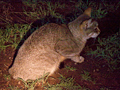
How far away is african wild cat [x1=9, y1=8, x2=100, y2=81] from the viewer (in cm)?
270

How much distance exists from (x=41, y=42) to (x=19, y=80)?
0.98 m

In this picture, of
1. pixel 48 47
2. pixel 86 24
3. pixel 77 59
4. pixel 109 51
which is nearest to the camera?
pixel 48 47

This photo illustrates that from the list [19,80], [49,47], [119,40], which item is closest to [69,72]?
[49,47]

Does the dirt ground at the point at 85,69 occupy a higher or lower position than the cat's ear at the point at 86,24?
lower

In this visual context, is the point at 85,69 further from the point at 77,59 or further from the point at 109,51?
Result: the point at 109,51

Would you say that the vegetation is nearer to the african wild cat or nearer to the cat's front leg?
the cat's front leg

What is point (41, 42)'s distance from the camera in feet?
9.04

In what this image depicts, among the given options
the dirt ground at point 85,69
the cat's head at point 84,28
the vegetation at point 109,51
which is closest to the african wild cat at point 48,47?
the cat's head at point 84,28

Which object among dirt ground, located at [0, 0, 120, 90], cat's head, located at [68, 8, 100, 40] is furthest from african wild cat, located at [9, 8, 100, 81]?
dirt ground, located at [0, 0, 120, 90]

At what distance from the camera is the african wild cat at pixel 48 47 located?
8.84ft

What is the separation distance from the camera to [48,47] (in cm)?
282

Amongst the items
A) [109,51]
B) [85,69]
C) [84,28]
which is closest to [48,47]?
[84,28]

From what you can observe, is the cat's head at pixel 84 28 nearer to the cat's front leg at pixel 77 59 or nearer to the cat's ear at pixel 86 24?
the cat's ear at pixel 86 24

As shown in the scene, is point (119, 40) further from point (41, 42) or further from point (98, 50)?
point (41, 42)
